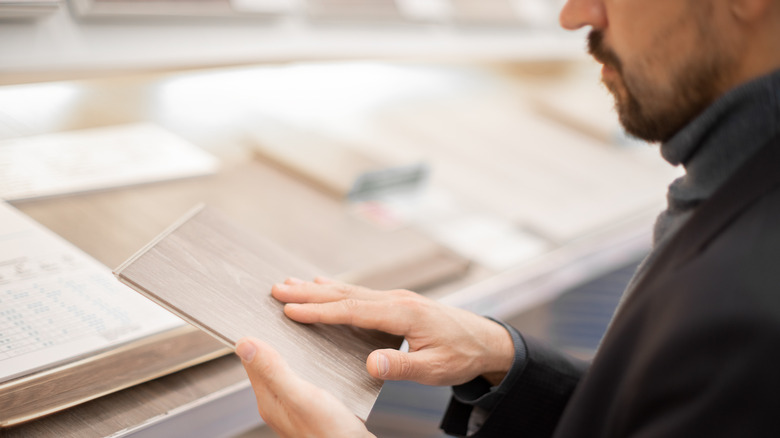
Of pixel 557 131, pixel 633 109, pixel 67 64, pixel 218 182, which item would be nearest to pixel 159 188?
pixel 218 182

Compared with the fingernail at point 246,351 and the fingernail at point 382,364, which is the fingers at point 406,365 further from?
the fingernail at point 246,351

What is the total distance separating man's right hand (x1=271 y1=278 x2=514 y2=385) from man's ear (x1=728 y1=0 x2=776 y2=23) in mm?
502

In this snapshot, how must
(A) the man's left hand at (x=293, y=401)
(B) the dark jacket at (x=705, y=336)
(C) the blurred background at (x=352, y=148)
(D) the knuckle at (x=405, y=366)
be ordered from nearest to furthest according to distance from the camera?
1. (B) the dark jacket at (x=705, y=336)
2. (A) the man's left hand at (x=293, y=401)
3. (D) the knuckle at (x=405, y=366)
4. (C) the blurred background at (x=352, y=148)

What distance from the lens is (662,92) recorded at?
0.82m

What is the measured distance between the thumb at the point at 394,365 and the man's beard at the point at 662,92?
43 cm

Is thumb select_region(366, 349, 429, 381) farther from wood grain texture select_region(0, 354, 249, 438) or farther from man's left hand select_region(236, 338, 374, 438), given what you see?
wood grain texture select_region(0, 354, 249, 438)

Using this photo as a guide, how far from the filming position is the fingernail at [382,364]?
79 cm

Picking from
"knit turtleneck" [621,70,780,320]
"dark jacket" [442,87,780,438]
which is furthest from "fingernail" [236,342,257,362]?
"knit turtleneck" [621,70,780,320]

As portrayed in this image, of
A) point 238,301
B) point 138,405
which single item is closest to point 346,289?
point 238,301

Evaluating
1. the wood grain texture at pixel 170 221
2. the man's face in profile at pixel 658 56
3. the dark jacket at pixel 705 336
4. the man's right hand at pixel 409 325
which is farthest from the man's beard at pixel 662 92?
the wood grain texture at pixel 170 221

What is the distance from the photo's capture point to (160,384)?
33.9 inches

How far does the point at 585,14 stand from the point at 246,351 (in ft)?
2.10

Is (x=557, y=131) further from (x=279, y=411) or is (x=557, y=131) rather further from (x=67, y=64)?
(x=279, y=411)

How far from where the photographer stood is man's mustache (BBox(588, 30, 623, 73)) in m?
0.90
